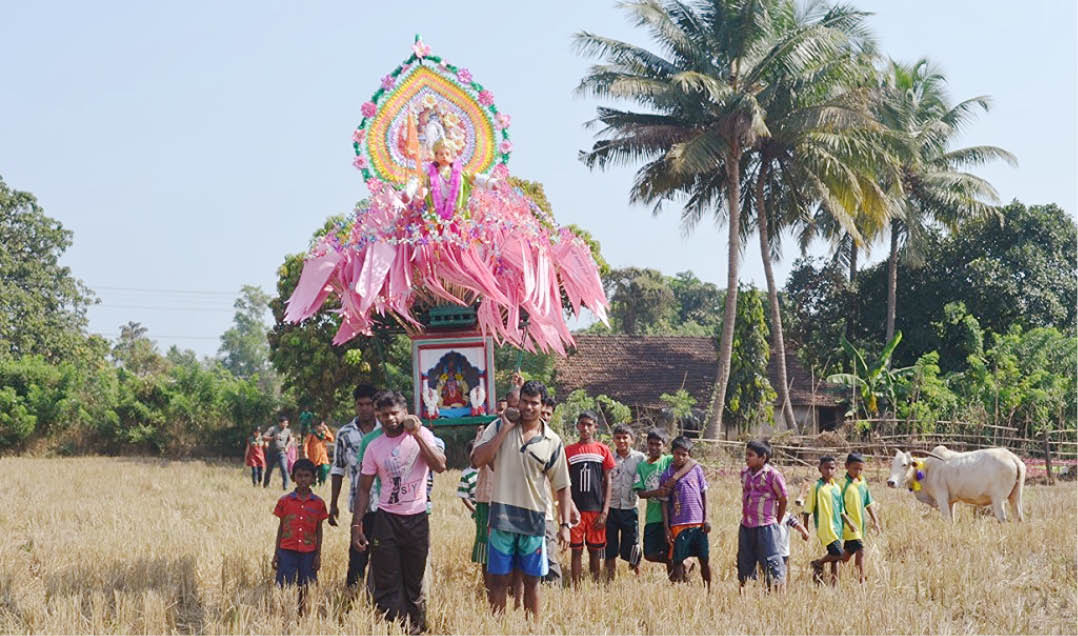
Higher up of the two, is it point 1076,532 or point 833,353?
point 833,353

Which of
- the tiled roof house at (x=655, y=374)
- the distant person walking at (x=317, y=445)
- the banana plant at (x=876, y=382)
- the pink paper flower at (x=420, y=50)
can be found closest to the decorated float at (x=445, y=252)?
the pink paper flower at (x=420, y=50)

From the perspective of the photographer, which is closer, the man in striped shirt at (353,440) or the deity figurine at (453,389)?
the man in striped shirt at (353,440)

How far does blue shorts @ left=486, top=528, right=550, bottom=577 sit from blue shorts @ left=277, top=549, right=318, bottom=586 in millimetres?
1448

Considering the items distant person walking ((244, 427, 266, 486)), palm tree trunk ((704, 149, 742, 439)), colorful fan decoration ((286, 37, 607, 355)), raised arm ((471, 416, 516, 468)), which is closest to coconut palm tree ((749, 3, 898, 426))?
palm tree trunk ((704, 149, 742, 439))

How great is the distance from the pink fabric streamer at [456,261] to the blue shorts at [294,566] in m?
1.62

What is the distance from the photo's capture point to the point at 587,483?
7617 millimetres

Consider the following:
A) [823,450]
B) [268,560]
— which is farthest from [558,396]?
[268,560]

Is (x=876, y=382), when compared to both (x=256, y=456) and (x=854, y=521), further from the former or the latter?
(x=854, y=521)

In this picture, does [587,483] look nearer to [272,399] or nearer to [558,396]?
[558,396]

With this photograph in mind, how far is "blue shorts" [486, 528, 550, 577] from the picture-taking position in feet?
19.9

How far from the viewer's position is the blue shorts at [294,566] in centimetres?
676

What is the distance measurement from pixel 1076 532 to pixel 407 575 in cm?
736

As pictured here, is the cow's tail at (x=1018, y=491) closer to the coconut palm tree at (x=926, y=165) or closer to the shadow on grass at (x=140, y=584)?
the shadow on grass at (x=140, y=584)

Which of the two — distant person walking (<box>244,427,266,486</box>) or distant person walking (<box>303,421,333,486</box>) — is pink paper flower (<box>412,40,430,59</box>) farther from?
distant person walking (<box>244,427,266,486</box>)
